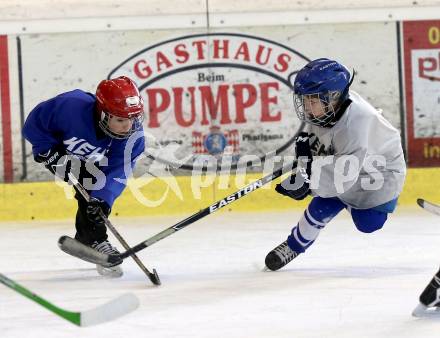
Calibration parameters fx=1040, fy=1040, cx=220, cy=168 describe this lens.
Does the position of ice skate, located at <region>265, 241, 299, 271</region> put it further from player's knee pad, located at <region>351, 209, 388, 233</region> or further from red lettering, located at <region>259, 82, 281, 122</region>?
red lettering, located at <region>259, 82, 281, 122</region>

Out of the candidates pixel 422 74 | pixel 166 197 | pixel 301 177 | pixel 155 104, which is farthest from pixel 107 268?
pixel 422 74

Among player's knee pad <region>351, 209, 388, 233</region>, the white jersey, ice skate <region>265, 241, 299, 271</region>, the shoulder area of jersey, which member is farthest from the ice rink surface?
the shoulder area of jersey

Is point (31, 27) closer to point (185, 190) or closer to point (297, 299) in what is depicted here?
point (185, 190)

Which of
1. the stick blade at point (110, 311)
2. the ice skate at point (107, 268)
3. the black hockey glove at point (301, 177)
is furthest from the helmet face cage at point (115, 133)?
the stick blade at point (110, 311)

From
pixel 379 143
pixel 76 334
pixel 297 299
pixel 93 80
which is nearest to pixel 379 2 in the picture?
pixel 93 80

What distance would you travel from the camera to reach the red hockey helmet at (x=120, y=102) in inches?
→ 132

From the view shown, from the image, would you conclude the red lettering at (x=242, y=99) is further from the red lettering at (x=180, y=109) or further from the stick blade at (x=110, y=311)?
the stick blade at (x=110, y=311)

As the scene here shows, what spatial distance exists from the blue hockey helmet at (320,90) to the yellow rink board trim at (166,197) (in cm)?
191

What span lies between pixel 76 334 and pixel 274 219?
2517 mm

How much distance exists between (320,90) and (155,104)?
2.26 meters

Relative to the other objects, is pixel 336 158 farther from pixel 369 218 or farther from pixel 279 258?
pixel 279 258

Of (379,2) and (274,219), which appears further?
(379,2)

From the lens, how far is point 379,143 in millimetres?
3553

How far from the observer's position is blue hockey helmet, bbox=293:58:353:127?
3.28 m
